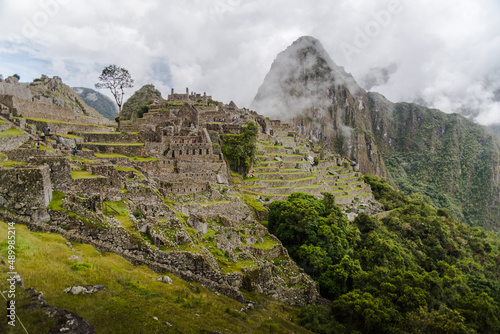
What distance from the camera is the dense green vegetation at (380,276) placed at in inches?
680

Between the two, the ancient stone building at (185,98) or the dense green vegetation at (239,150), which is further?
the ancient stone building at (185,98)

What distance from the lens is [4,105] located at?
75.9ft

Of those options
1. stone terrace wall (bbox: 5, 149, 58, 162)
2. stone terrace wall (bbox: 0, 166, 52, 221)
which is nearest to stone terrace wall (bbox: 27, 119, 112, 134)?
stone terrace wall (bbox: 5, 149, 58, 162)

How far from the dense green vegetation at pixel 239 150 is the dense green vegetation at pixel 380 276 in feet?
28.2

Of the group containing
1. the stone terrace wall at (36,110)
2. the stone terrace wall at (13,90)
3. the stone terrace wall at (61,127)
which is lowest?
the stone terrace wall at (61,127)

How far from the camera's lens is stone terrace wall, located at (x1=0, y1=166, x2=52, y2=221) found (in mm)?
10867

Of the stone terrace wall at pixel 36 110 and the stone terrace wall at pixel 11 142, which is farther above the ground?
the stone terrace wall at pixel 36 110

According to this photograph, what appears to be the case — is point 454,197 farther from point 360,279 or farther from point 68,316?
point 68,316

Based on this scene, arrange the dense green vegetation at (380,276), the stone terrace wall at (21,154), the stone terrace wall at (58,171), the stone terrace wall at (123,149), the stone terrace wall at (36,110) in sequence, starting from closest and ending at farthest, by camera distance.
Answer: the stone terrace wall at (58,171), the stone terrace wall at (21,154), the dense green vegetation at (380,276), the stone terrace wall at (36,110), the stone terrace wall at (123,149)

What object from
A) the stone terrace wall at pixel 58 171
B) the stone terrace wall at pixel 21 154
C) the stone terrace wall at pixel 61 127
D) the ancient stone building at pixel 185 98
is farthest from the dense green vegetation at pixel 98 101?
the stone terrace wall at pixel 58 171

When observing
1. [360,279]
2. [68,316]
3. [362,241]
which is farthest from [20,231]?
[362,241]

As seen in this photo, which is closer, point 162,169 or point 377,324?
point 377,324

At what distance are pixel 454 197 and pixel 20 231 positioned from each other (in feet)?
703

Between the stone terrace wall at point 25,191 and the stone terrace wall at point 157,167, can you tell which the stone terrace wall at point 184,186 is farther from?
the stone terrace wall at point 25,191
